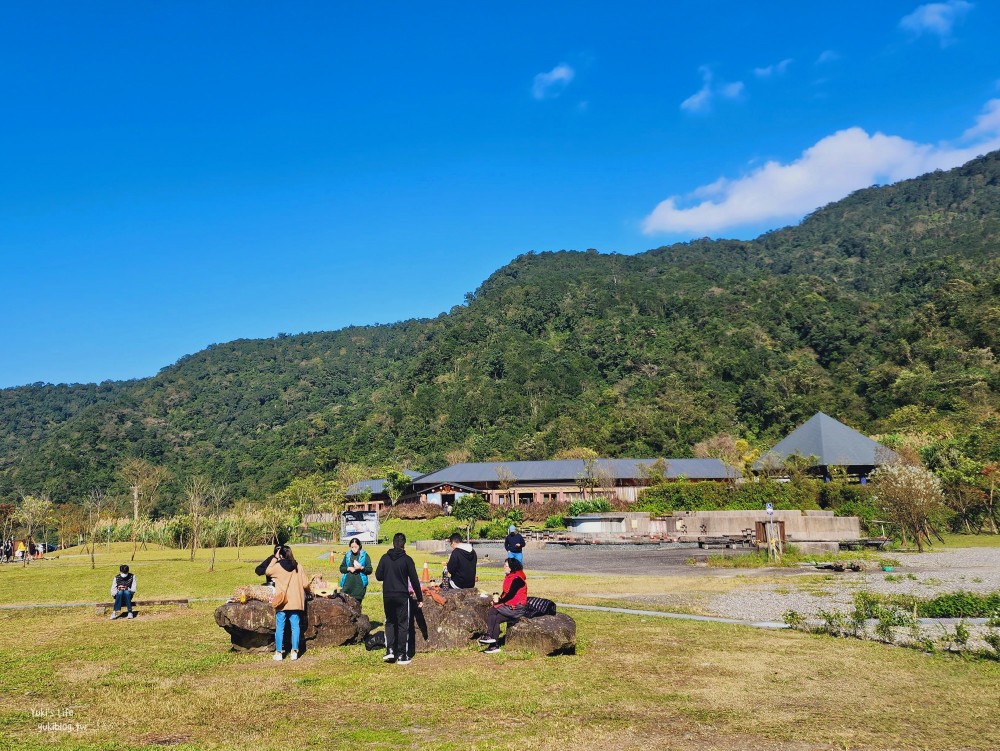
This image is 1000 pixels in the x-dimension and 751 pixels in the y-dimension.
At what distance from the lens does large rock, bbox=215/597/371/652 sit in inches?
418

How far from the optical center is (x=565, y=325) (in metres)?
143

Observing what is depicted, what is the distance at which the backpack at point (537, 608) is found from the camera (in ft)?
35.0

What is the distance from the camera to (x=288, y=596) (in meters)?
10.2

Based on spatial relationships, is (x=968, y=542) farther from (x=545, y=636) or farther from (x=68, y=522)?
(x=68, y=522)

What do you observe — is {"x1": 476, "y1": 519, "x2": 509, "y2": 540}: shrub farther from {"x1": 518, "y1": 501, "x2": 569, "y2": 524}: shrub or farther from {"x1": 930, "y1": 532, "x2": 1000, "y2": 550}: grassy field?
{"x1": 930, "y1": 532, "x2": 1000, "y2": 550}: grassy field

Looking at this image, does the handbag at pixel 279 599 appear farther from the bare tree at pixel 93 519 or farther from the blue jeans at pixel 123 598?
the bare tree at pixel 93 519

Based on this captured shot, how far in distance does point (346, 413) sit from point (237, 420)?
28950 millimetres

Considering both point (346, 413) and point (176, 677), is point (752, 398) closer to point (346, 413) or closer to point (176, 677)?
point (346, 413)

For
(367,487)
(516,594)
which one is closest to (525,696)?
(516,594)

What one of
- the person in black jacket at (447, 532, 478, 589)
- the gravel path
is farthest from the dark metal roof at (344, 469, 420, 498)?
the person in black jacket at (447, 532, 478, 589)

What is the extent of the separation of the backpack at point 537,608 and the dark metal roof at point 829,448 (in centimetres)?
4493

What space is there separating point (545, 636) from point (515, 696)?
2.28 meters

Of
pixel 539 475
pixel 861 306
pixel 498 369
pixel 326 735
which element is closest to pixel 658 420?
pixel 539 475

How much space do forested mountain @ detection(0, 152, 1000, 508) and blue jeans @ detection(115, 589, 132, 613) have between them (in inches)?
1940
